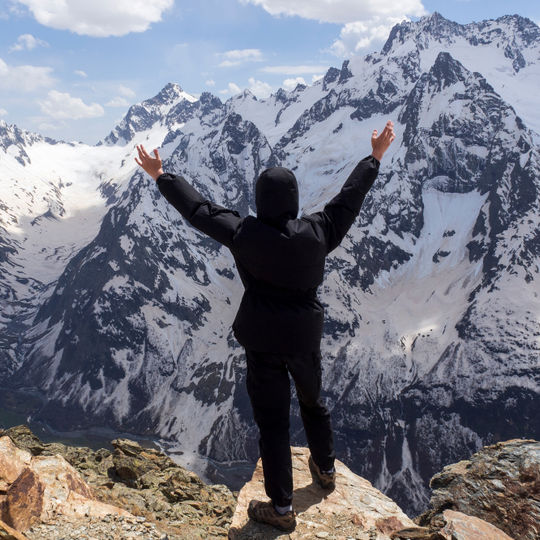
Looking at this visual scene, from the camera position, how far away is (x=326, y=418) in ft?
23.6

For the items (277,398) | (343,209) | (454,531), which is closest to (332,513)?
(454,531)

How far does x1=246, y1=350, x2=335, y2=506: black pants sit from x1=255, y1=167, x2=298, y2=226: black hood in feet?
6.12

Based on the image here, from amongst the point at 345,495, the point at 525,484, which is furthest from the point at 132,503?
the point at 525,484

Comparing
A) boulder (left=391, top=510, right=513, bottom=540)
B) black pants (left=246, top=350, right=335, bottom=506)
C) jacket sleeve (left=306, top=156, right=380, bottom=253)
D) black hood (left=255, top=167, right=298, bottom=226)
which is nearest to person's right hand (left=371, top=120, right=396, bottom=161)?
jacket sleeve (left=306, top=156, right=380, bottom=253)

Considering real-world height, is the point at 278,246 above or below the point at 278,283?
above

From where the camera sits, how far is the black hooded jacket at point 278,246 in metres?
6.04

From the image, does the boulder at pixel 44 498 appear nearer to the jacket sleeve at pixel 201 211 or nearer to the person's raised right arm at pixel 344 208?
the jacket sleeve at pixel 201 211

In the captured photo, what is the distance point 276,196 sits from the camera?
6.13m

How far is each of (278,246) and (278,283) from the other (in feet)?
1.65

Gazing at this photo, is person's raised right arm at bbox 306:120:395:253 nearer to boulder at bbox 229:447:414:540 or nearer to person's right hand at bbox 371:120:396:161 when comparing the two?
person's right hand at bbox 371:120:396:161

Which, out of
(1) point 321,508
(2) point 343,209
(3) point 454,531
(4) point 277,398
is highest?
(2) point 343,209

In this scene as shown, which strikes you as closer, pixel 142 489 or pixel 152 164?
pixel 152 164

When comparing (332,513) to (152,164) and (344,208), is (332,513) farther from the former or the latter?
(152,164)

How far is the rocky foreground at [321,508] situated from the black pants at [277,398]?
72cm
